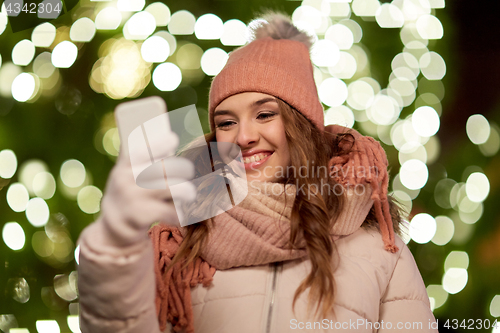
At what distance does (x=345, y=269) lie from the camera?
962 millimetres

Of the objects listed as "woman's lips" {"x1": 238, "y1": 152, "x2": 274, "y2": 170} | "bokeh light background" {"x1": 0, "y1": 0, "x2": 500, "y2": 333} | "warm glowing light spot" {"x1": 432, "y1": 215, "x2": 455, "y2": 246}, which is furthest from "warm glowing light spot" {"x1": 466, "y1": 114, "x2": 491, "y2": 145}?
"woman's lips" {"x1": 238, "y1": 152, "x2": 274, "y2": 170}

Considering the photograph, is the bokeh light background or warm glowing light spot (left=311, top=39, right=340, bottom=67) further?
warm glowing light spot (left=311, top=39, right=340, bottom=67)

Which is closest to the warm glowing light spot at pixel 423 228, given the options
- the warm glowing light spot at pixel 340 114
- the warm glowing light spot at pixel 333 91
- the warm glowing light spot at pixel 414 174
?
the warm glowing light spot at pixel 414 174

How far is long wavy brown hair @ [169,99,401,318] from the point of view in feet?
2.99

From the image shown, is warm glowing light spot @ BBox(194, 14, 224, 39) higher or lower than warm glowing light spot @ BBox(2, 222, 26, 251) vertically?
higher

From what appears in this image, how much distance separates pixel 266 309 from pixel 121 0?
146 cm

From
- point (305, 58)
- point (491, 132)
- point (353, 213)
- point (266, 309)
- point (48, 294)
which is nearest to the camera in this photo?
point (266, 309)

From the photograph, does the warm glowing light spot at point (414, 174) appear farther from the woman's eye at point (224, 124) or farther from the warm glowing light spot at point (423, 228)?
the woman's eye at point (224, 124)

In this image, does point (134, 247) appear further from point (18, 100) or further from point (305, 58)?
point (18, 100)

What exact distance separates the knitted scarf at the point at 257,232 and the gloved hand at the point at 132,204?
1.32ft

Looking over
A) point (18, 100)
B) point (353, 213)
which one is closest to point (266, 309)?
point (353, 213)

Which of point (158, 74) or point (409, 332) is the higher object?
point (158, 74)

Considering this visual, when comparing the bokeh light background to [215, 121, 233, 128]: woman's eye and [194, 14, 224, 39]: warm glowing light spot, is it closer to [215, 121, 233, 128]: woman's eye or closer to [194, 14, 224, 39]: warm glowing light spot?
[194, 14, 224, 39]: warm glowing light spot

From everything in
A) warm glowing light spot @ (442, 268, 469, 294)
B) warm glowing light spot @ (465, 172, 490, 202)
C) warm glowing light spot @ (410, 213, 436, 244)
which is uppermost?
warm glowing light spot @ (465, 172, 490, 202)
